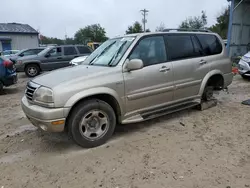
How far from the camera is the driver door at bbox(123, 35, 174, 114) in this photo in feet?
11.8

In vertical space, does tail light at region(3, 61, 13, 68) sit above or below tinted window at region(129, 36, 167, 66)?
below

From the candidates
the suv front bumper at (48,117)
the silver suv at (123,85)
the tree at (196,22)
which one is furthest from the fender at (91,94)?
the tree at (196,22)

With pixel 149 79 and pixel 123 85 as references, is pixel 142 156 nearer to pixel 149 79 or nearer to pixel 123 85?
pixel 123 85

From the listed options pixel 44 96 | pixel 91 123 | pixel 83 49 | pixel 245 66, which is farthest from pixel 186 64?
pixel 83 49

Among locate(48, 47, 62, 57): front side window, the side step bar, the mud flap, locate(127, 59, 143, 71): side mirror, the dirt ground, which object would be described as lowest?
the dirt ground

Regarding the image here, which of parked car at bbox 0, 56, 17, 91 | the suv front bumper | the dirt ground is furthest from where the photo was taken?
parked car at bbox 0, 56, 17, 91

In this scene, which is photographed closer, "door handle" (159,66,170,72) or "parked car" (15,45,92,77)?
"door handle" (159,66,170,72)

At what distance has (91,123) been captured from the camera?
339 cm

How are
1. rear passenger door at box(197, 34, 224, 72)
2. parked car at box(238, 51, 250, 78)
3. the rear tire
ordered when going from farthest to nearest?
the rear tire, parked car at box(238, 51, 250, 78), rear passenger door at box(197, 34, 224, 72)

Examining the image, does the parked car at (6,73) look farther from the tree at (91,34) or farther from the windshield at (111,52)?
Answer: the tree at (91,34)

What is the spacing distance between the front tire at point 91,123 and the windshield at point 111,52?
80 centimetres

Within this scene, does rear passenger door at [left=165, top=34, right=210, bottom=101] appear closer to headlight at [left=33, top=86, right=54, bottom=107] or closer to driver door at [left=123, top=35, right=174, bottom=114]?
driver door at [left=123, top=35, right=174, bottom=114]

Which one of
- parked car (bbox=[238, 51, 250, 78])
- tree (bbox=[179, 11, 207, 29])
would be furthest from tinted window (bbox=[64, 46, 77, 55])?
tree (bbox=[179, 11, 207, 29])

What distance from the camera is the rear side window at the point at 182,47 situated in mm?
4160
